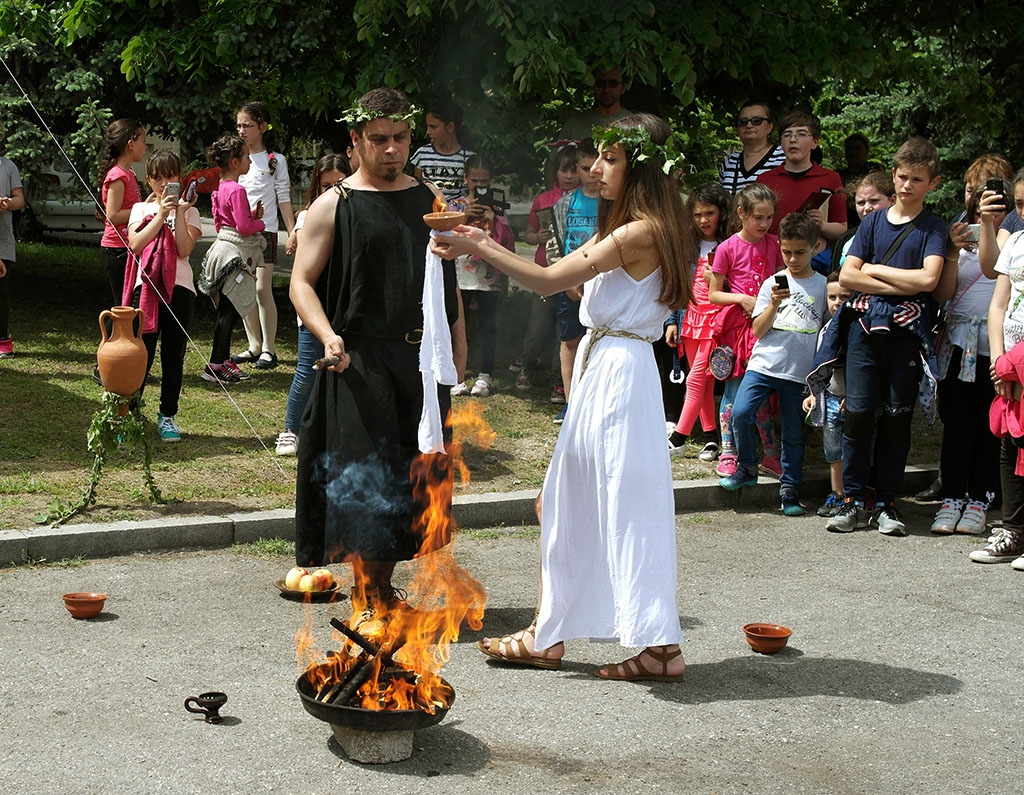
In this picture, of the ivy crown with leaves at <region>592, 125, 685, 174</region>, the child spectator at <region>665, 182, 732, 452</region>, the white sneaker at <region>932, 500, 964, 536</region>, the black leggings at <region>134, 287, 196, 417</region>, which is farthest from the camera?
the child spectator at <region>665, 182, 732, 452</region>

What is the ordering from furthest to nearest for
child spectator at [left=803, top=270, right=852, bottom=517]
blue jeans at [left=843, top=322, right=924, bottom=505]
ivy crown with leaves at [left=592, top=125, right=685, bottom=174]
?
child spectator at [left=803, top=270, right=852, bottom=517], blue jeans at [left=843, top=322, right=924, bottom=505], ivy crown with leaves at [left=592, top=125, right=685, bottom=174]

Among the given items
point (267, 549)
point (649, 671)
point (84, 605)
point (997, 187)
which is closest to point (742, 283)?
point (997, 187)

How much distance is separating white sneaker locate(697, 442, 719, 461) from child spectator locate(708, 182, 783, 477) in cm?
43

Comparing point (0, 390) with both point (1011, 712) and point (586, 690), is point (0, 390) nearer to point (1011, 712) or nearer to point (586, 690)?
point (586, 690)

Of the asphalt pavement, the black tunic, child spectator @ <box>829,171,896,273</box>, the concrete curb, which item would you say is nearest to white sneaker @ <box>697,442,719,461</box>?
the concrete curb

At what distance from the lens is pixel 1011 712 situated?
517 cm

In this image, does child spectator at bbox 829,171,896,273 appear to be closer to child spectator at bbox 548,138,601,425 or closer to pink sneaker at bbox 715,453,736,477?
pink sneaker at bbox 715,453,736,477

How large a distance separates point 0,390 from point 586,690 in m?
6.38

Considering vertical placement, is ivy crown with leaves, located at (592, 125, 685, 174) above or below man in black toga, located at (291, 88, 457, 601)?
above

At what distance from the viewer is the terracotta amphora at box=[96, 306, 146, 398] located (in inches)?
287

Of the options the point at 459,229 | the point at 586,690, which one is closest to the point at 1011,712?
the point at 586,690

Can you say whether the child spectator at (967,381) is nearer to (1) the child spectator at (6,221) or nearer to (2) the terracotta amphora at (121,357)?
(2) the terracotta amphora at (121,357)

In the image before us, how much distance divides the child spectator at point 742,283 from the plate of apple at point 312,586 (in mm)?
3406

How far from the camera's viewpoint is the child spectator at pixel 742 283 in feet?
28.9
